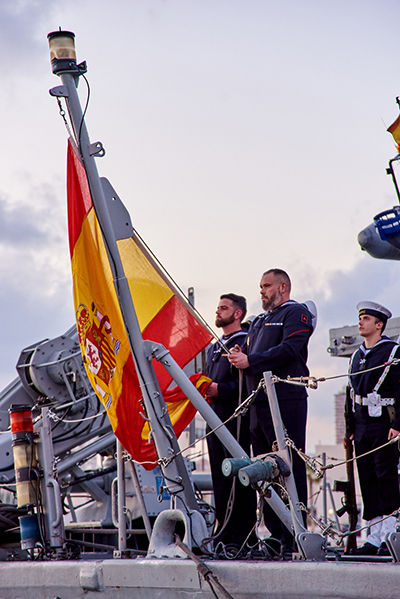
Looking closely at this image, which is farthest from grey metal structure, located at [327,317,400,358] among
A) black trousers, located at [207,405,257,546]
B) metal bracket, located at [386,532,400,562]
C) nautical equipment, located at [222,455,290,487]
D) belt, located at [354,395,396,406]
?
metal bracket, located at [386,532,400,562]

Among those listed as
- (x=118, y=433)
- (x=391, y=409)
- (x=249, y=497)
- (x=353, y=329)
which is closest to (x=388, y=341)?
(x=391, y=409)

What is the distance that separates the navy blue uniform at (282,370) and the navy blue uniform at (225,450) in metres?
0.24

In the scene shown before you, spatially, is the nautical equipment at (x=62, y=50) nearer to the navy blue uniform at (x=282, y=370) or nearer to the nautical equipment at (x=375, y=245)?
the navy blue uniform at (x=282, y=370)

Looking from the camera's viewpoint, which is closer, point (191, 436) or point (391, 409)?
point (391, 409)

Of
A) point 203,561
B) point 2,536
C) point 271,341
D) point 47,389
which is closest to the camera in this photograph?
point 203,561

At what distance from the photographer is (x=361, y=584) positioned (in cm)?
250

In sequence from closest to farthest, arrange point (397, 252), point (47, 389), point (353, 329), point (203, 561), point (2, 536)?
1. point (203, 561)
2. point (397, 252)
3. point (2, 536)
4. point (47, 389)
5. point (353, 329)

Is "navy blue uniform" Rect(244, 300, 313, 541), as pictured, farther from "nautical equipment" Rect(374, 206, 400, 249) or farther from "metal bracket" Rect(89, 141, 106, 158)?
"metal bracket" Rect(89, 141, 106, 158)

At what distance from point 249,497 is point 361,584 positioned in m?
1.98

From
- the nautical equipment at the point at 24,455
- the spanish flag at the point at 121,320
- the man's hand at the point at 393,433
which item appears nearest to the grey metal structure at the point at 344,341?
the man's hand at the point at 393,433

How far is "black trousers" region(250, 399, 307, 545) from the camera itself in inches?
153

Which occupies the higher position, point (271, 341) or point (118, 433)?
point (271, 341)

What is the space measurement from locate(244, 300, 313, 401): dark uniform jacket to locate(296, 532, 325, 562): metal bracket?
114 cm

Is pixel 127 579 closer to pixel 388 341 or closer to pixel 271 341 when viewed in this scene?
pixel 271 341
